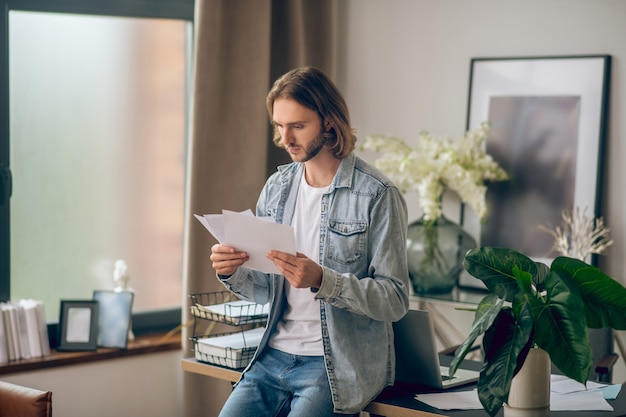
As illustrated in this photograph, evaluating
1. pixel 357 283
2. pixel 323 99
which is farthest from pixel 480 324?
pixel 323 99

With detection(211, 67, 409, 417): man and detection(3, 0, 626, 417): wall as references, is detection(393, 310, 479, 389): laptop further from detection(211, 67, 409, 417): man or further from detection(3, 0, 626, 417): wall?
detection(3, 0, 626, 417): wall

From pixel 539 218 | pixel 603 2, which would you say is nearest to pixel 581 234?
pixel 539 218

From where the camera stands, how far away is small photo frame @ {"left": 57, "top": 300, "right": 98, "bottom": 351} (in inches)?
131

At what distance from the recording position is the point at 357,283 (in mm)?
2143

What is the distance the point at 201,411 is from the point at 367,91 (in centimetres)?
167

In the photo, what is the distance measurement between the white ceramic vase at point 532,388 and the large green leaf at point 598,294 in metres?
0.15

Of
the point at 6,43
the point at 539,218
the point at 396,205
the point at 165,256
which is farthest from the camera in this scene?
the point at 165,256

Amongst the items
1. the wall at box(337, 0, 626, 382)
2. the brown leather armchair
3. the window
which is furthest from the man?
Result: the wall at box(337, 0, 626, 382)

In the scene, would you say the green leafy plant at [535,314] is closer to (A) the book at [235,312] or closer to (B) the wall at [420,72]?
(A) the book at [235,312]

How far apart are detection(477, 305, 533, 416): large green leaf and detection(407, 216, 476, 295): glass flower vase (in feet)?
4.75

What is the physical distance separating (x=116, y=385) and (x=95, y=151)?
3.15 feet

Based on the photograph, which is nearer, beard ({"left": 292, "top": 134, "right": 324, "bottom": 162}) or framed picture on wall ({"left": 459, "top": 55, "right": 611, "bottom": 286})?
beard ({"left": 292, "top": 134, "right": 324, "bottom": 162})

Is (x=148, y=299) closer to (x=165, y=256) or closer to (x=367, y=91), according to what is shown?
(x=165, y=256)

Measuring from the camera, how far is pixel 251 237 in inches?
84.3
